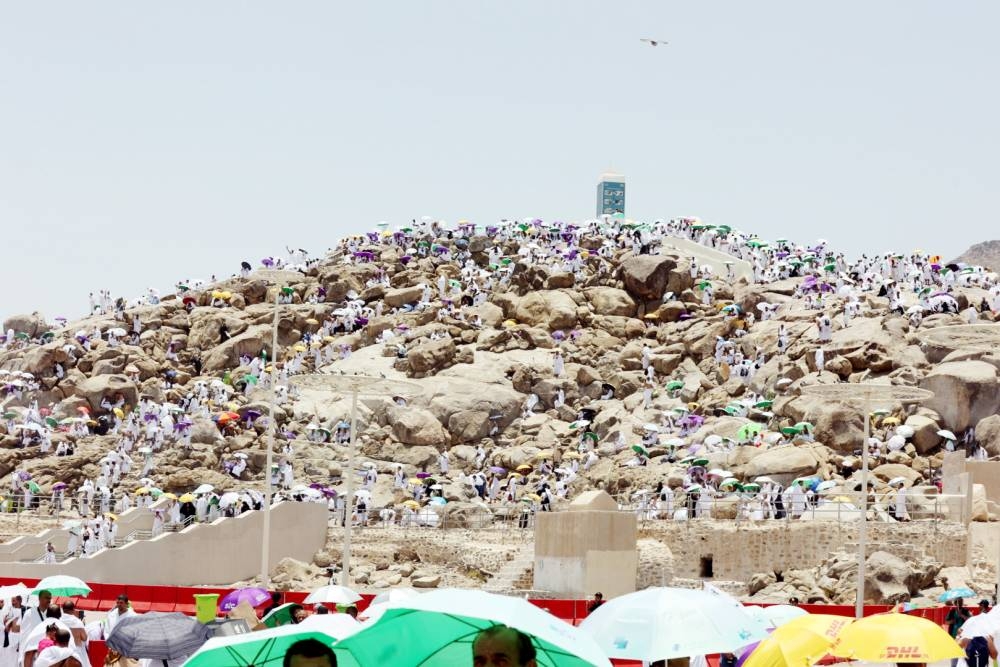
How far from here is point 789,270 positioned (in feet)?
201

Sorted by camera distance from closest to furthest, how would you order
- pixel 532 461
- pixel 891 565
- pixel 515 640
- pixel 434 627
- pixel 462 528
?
pixel 515 640 → pixel 434 627 → pixel 891 565 → pixel 462 528 → pixel 532 461

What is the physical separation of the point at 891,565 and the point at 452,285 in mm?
33885

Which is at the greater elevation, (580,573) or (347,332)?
(347,332)

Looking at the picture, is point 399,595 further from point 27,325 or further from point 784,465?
point 27,325

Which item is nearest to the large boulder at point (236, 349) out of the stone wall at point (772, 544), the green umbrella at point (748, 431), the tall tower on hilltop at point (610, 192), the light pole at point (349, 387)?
the green umbrella at point (748, 431)

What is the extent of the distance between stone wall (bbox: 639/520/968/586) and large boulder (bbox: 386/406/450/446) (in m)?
13.3

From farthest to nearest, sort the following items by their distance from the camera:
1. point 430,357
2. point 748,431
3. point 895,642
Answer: point 430,357 < point 748,431 < point 895,642

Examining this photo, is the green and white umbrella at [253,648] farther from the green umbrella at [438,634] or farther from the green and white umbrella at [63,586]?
the green and white umbrella at [63,586]

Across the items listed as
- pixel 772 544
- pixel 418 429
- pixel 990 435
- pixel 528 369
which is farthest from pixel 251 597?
pixel 528 369

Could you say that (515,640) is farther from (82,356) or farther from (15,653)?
(82,356)

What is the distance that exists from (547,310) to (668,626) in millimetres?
48232

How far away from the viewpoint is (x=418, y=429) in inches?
1918

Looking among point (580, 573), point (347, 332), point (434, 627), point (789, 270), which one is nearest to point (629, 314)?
point (789, 270)

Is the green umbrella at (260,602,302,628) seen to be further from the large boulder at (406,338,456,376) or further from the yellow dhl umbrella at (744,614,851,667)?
the large boulder at (406,338,456,376)
